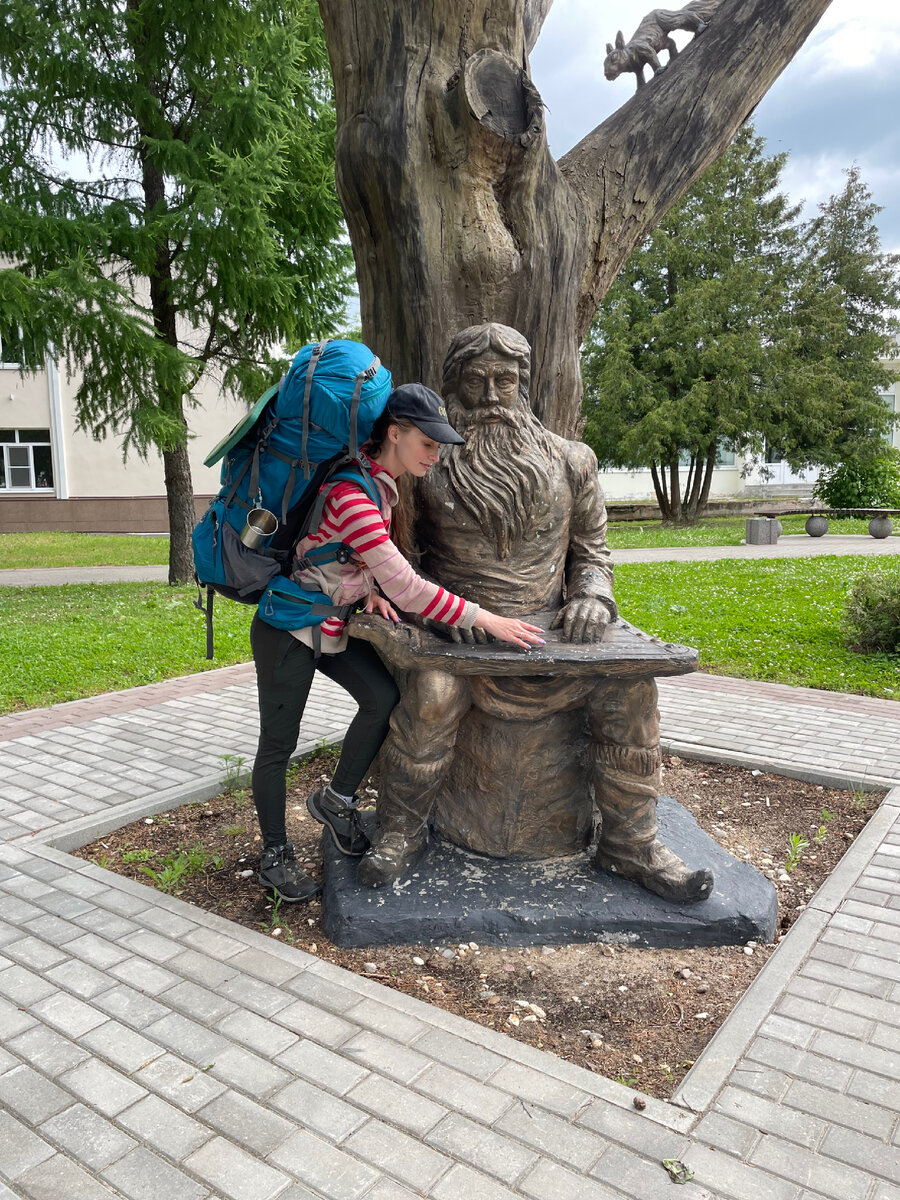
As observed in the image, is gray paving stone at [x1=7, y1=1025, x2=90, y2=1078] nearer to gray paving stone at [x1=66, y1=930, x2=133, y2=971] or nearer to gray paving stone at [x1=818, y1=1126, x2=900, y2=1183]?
gray paving stone at [x1=66, y1=930, x2=133, y2=971]

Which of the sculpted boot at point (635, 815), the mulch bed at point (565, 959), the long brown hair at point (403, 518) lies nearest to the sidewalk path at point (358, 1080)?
the mulch bed at point (565, 959)

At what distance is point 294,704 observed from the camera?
334 centimetres

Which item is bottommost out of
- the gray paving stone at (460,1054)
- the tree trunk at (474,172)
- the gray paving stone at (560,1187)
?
the gray paving stone at (560,1187)

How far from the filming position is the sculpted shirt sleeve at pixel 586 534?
3572 mm

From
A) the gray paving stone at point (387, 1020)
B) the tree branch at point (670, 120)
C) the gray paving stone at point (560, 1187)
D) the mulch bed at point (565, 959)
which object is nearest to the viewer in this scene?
the gray paving stone at point (560, 1187)

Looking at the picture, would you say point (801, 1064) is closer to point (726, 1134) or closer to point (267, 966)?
point (726, 1134)

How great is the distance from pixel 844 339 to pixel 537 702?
2852 cm

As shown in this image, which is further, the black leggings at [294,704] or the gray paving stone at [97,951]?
the black leggings at [294,704]

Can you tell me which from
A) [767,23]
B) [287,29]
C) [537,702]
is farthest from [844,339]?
[537,702]

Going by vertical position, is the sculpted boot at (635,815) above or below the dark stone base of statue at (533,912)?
Result: above

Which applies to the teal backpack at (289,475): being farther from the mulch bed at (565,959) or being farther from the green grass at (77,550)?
the green grass at (77,550)

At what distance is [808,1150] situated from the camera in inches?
88.8

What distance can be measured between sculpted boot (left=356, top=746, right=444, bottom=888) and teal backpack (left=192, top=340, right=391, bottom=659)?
75cm

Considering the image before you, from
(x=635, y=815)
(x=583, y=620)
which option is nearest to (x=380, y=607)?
(x=583, y=620)
